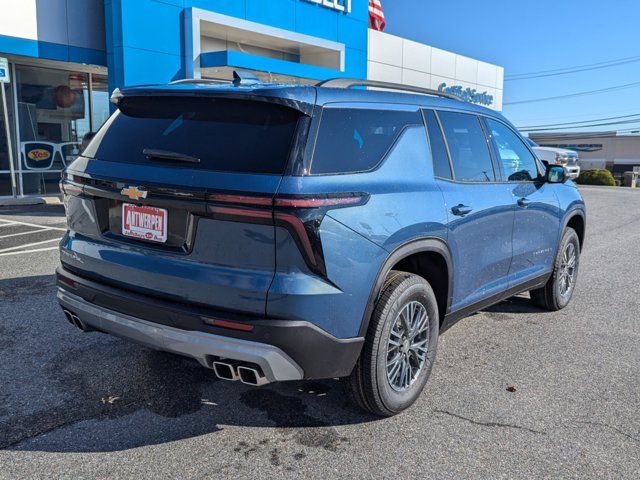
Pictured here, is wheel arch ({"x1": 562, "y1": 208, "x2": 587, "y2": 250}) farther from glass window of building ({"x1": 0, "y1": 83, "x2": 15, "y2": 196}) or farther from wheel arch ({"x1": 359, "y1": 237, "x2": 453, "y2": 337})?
glass window of building ({"x1": 0, "y1": 83, "x2": 15, "y2": 196})

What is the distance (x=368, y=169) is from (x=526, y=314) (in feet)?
10.5

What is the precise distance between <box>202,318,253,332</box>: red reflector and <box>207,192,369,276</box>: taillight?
1.36ft

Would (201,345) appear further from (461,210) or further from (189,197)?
(461,210)

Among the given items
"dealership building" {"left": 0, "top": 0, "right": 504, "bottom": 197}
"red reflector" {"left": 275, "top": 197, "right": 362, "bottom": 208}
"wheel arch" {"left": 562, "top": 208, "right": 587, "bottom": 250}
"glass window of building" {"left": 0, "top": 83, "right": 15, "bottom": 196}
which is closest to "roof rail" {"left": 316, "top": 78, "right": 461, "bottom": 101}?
"red reflector" {"left": 275, "top": 197, "right": 362, "bottom": 208}

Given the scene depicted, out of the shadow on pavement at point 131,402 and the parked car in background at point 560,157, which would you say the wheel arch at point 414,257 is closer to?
the shadow on pavement at point 131,402

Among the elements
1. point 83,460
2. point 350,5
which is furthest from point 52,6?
point 83,460

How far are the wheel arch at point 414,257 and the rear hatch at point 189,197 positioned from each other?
2.04 feet

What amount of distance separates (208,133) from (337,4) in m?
16.5

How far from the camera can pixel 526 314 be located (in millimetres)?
5652

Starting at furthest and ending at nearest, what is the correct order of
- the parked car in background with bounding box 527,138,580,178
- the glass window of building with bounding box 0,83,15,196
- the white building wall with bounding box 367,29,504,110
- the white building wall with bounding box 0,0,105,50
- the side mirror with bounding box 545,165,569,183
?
the white building wall with bounding box 367,29,504,110 < the parked car in background with bounding box 527,138,580,178 < the glass window of building with bounding box 0,83,15,196 < the white building wall with bounding box 0,0,105,50 < the side mirror with bounding box 545,165,569,183

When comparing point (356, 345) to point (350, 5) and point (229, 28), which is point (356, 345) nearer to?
point (229, 28)

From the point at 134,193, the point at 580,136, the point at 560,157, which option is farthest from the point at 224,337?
the point at 580,136

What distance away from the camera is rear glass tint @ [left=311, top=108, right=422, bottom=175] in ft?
9.77

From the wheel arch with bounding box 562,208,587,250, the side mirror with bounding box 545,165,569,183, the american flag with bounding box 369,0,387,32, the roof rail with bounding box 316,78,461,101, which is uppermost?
the american flag with bounding box 369,0,387,32
